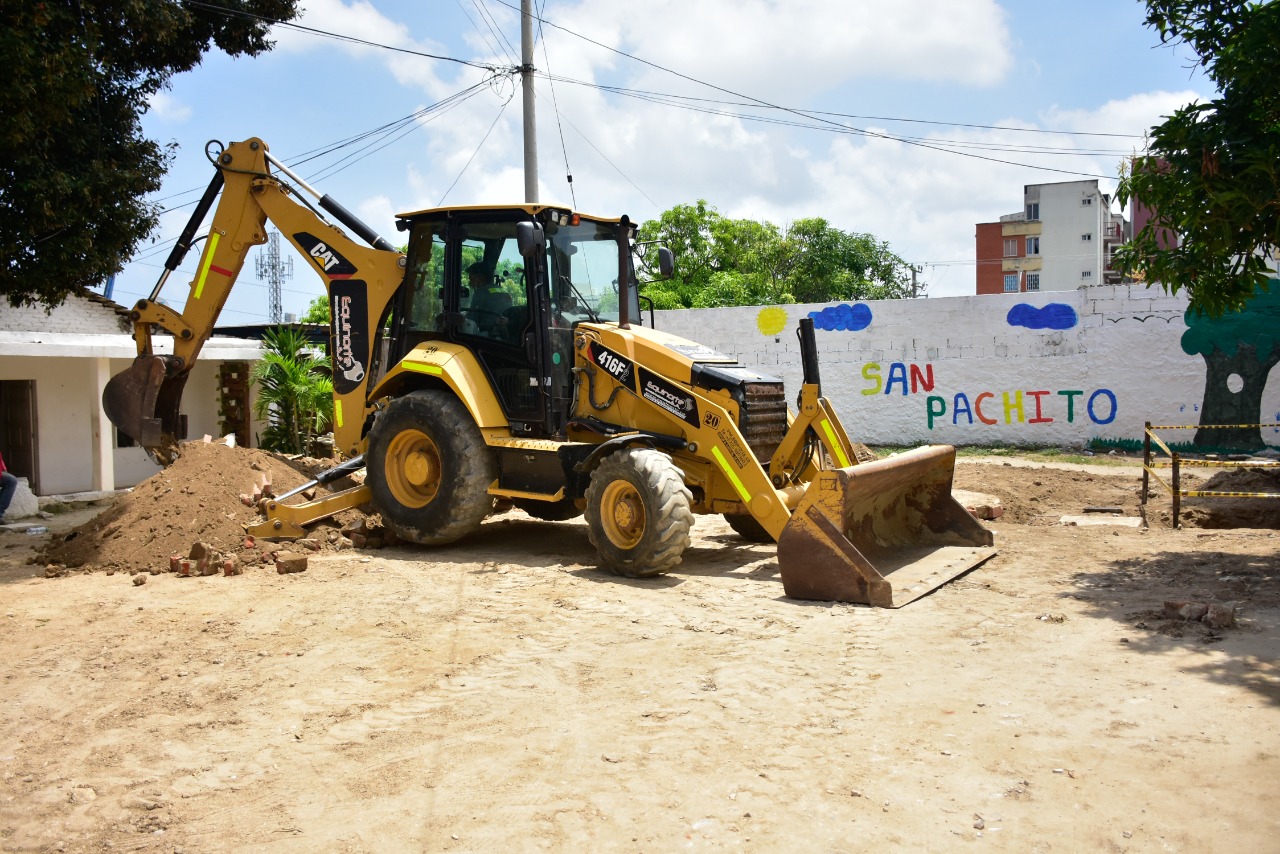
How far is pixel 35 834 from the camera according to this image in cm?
415

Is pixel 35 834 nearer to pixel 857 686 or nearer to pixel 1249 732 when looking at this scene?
pixel 857 686

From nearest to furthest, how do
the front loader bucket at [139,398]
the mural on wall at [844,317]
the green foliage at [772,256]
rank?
1. the front loader bucket at [139,398]
2. the mural on wall at [844,317]
3. the green foliage at [772,256]

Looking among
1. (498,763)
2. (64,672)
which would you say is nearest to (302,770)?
(498,763)

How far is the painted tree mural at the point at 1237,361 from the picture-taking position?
1597 centimetres

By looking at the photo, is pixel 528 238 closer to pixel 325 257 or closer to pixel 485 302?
pixel 485 302

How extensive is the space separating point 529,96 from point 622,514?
11942mm

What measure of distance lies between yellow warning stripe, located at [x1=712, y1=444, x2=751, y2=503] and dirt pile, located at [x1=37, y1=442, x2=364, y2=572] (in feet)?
13.1

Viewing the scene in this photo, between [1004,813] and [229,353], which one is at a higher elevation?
[229,353]

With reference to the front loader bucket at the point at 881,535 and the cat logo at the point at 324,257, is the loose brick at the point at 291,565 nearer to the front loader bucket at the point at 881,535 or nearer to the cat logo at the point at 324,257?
the cat logo at the point at 324,257

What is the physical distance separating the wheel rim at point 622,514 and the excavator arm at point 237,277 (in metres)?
3.18

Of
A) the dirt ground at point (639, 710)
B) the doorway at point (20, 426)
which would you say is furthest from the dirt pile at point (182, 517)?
the doorway at point (20, 426)

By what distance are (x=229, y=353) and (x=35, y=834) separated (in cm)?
1418

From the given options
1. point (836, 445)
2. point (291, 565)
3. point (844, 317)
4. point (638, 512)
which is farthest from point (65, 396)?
point (844, 317)

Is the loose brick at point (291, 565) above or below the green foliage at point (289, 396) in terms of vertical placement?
below
